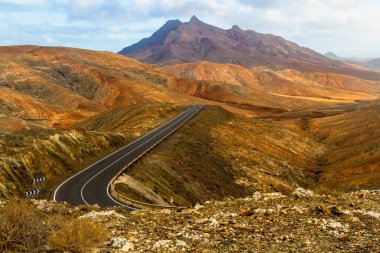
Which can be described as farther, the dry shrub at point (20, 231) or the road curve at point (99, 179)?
the road curve at point (99, 179)

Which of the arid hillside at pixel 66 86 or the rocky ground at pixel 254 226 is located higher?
the arid hillside at pixel 66 86

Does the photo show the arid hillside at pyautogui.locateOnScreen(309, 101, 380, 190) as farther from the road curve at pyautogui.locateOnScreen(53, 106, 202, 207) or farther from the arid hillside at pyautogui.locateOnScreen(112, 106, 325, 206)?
the road curve at pyautogui.locateOnScreen(53, 106, 202, 207)

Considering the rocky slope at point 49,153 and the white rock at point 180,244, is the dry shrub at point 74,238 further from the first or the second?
the rocky slope at point 49,153

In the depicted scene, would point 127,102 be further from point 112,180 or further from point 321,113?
point 112,180

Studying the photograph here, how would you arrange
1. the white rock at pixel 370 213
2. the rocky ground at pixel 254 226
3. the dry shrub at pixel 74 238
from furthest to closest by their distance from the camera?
the white rock at pixel 370 213
the rocky ground at pixel 254 226
the dry shrub at pixel 74 238

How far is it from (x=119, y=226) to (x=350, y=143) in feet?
209

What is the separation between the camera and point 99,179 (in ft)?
121

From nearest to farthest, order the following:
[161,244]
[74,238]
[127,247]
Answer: [74,238], [127,247], [161,244]

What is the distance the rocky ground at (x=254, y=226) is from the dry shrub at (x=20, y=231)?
57.0 inches

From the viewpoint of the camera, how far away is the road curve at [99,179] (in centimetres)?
3028

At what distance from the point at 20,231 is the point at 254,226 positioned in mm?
6844

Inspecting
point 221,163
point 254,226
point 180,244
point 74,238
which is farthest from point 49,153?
point 74,238

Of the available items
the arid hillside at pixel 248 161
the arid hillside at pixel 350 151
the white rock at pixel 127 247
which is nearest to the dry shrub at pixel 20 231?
the white rock at pixel 127 247

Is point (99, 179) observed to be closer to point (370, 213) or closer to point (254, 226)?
point (254, 226)
